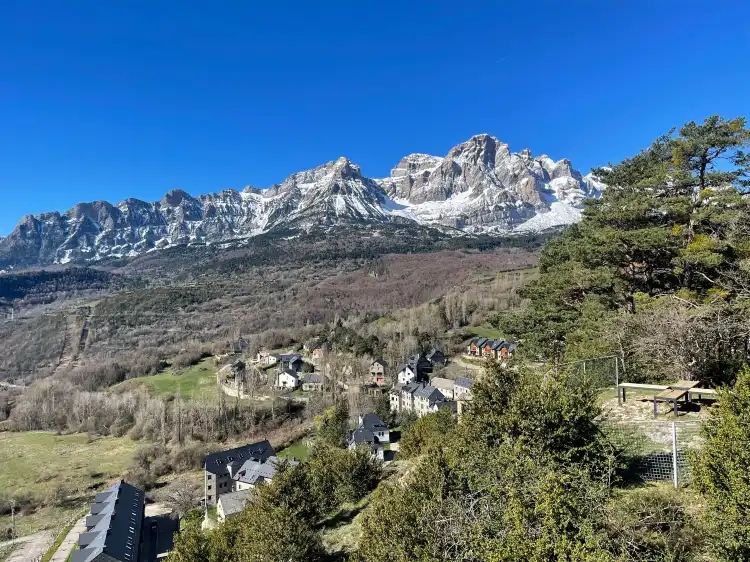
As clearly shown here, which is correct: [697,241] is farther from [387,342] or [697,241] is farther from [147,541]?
[387,342]

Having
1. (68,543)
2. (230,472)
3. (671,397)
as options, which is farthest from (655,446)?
(68,543)

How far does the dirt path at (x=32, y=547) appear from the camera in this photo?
31.2 m

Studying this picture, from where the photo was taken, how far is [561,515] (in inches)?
239

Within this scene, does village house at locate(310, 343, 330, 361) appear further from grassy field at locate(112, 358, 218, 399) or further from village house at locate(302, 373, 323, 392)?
grassy field at locate(112, 358, 218, 399)

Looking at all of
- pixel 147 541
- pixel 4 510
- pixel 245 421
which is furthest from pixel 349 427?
pixel 4 510

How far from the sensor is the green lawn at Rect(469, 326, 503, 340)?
2749 inches

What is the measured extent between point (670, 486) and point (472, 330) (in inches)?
2647

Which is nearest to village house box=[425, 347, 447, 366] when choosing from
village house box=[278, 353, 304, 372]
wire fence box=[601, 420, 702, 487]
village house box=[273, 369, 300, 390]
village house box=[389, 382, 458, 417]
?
village house box=[389, 382, 458, 417]

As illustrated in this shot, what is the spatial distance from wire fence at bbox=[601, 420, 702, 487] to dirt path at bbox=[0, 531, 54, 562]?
40436 mm

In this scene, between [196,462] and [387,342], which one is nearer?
[196,462]

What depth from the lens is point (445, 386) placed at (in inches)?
2104

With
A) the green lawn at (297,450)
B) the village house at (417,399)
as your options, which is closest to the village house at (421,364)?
the village house at (417,399)

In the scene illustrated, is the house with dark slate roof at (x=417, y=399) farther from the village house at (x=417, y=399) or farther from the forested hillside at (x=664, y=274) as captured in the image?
the forested hillside at (x=664, y=274)

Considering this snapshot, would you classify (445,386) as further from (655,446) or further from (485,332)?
(655,446)
